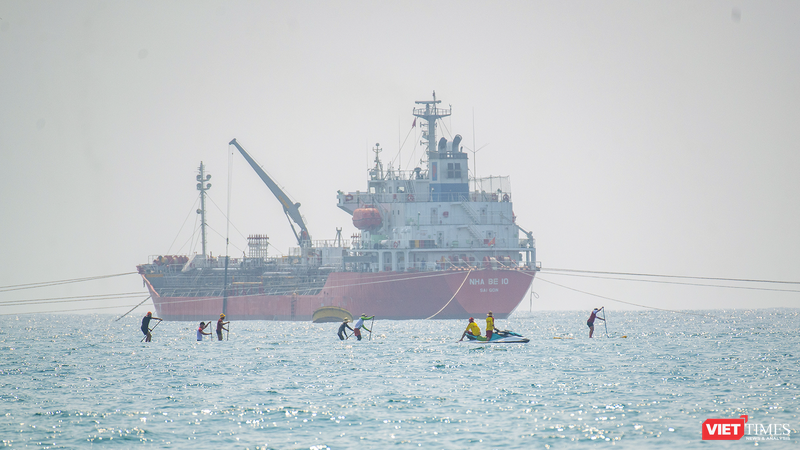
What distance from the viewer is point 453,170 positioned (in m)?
74.1

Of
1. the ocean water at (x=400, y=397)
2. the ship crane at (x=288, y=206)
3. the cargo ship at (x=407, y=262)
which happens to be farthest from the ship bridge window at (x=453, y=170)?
the ocean water at (x=400, y=397)

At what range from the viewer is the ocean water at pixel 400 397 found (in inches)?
780

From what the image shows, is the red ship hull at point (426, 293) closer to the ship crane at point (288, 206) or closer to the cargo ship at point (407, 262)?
the cargo ship at point (407, 262)

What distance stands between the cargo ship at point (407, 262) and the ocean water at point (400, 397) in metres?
25.1

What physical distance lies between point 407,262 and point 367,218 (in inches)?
209

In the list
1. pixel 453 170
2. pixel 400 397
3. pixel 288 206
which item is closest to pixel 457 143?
pixel 453 170

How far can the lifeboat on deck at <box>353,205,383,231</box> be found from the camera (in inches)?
2872

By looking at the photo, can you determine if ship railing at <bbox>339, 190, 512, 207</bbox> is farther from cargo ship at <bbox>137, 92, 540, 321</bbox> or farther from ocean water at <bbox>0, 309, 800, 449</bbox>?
ocean water at <bbox>0, 309, 800, 449</bbox>

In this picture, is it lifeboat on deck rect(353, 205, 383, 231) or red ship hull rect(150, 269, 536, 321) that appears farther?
lifeboat on deck rect(353, 205, 383, 231)

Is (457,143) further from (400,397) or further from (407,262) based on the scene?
(400,397)

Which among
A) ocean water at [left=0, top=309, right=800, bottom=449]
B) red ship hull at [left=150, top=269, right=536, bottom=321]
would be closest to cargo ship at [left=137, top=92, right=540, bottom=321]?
red ship hull at [left=150, top=269, right=536, bottom=321]

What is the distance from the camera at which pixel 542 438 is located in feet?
63.7

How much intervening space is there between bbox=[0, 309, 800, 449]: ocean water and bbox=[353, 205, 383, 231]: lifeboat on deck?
3073cm

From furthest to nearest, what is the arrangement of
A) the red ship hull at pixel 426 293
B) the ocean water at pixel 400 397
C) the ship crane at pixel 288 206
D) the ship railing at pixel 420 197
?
1. the ship crane at pixel 288 206
2. the ship railing at pixel 420 197
3. the red ship hull at pixel 426 293
4. the ocean water at pixel 400 397
